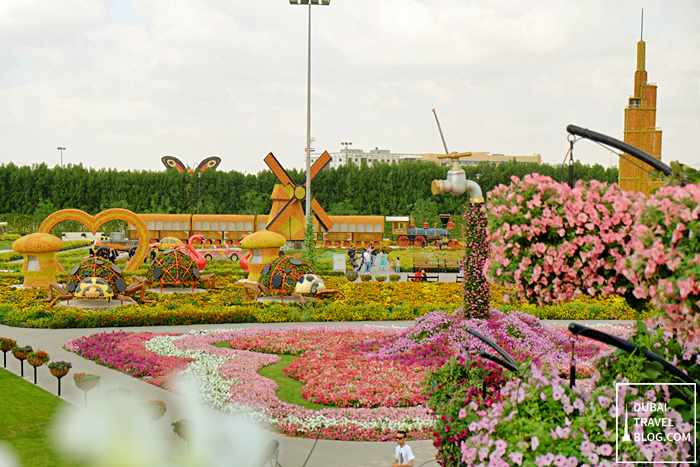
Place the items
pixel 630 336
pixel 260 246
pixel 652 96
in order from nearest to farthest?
pixel 630 336
pixel 260 246
pixel 652 96

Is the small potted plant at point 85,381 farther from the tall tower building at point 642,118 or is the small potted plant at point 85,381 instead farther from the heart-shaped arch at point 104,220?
the tall tower building at point 642,118

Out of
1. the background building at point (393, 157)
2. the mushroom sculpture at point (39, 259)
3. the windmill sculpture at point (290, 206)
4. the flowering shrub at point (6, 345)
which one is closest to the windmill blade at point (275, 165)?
the windmill sculpture at point (290, 206)

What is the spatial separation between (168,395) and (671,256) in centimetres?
849

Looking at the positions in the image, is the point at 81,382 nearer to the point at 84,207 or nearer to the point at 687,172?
the point at 687,172

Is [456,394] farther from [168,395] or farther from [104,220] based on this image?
[104,220]

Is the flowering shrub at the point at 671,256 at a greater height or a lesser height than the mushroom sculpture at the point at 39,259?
greater

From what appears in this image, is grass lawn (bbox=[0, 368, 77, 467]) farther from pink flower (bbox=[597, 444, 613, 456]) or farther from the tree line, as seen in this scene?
the tree line

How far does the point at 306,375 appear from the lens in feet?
36.0

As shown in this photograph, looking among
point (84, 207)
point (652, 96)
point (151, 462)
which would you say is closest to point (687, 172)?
point (151, 462)

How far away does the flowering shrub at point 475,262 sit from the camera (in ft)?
37.4

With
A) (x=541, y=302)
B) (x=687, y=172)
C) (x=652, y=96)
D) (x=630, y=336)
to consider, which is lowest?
(x=630, y=336)

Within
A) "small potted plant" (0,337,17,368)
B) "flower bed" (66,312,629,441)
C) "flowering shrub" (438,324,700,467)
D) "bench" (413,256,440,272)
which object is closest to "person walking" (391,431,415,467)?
"flower bed" (66,312,629,441)

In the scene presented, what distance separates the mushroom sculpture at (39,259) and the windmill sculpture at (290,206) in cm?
1704

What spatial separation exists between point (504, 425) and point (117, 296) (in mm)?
15331
